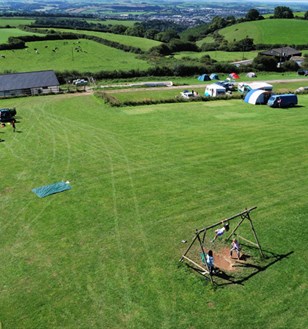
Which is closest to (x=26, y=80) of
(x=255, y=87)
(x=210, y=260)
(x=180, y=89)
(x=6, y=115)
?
(x=6, y=115)

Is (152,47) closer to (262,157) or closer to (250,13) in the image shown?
(250,13)

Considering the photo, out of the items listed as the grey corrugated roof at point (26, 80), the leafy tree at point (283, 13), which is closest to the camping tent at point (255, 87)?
the grey corrugated roof at point (26, 80)

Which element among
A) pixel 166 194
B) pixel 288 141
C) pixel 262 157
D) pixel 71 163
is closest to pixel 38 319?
pixel 166 194

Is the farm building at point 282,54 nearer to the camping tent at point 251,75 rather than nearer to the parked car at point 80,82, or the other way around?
the camping tent at point 251,75

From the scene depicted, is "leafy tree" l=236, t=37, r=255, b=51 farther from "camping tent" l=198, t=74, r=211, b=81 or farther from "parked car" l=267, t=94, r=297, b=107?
"parked car" l=267, t=94, r=297, b=107

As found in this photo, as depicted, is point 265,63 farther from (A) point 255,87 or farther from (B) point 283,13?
(B) point 283,13

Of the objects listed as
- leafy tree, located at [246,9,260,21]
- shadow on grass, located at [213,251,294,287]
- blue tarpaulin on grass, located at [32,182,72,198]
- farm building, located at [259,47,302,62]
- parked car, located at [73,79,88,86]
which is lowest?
shadow on grass, located at [213,251,294,287]

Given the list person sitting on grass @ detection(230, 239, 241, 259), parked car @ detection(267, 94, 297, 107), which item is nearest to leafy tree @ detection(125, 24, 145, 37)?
parked car @ detection(267, 94, 297, 107)
